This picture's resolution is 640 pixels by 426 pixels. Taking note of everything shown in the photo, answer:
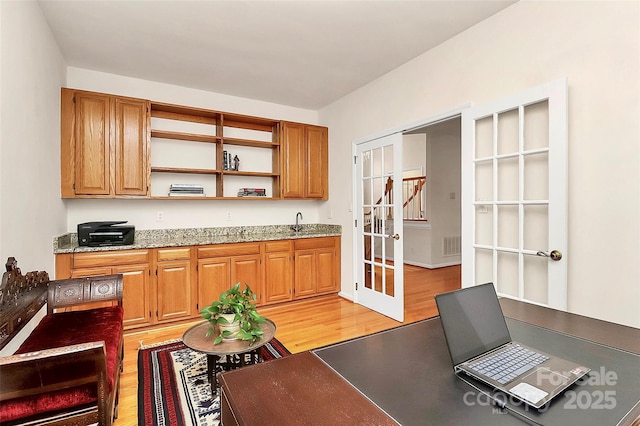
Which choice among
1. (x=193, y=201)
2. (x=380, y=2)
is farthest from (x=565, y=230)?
(x=193, y=201)

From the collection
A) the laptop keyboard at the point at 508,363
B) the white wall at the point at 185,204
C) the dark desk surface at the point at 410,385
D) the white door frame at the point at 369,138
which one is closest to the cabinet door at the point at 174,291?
the white wall at the point at 185,204

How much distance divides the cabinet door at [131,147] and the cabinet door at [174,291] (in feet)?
2.92

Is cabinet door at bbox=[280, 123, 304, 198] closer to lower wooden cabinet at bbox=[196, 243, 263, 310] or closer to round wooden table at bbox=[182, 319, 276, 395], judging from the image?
lower wooden cabinet at bbox=[196, 243, 263, 310]

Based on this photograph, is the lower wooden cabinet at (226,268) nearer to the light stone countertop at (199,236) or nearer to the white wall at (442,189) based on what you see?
the light stone countertop at (199,236)

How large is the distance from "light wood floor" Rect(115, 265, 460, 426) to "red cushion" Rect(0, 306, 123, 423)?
456 mm

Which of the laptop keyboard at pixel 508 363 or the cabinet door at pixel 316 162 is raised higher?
the cabinet door at pixel 316 162

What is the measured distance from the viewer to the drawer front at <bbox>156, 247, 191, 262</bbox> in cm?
322

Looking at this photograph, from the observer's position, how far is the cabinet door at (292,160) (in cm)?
423

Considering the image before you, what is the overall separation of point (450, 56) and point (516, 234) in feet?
5.61

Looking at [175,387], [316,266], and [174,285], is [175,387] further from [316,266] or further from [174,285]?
[316,266]

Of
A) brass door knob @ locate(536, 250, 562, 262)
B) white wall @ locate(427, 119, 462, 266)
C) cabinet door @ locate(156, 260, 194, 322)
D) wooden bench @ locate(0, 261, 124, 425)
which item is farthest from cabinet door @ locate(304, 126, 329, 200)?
wooden bench @ locate(0, 261, 124, 425)

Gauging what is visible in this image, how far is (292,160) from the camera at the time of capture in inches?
169

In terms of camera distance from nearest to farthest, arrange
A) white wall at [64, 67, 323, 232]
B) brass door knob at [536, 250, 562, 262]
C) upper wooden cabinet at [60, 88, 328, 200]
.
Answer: brass door knob at [536, 250, 562, 262] < upper wooden cabinet at [60, 88, 328, 200] < white wall at [64, 67, 323, 232]

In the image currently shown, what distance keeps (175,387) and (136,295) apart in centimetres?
138
